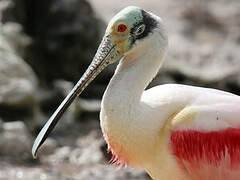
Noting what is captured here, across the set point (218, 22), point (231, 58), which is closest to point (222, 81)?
point (231, 58)

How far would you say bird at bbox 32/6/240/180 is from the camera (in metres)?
6.16

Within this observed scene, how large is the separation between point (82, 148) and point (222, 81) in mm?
3044

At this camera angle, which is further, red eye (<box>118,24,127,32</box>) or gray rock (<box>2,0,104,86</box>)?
gray rock (<box>2,0,104,86</box>)

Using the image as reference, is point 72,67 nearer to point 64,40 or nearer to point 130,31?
point 64,40

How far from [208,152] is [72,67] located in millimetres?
6093

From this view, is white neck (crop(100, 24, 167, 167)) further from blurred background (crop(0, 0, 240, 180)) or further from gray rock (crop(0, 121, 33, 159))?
gray rock (crop(0, 121, 33, 159))

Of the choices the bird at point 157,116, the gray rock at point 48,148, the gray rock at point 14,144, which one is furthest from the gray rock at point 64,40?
the bird at point 157,116

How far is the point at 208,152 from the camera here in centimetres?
637

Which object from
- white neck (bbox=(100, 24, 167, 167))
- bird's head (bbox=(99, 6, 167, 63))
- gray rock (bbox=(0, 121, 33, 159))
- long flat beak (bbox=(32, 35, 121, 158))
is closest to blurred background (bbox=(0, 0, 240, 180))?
gray rock (bbox=(0, 121, 33, 159))

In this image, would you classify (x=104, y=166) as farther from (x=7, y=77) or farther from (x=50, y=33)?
(x=50, y=33)

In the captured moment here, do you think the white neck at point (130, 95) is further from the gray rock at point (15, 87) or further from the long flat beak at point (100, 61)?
the gray rock at point (15, 87)

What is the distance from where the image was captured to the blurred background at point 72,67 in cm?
971

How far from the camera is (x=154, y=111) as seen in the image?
621 centimetres

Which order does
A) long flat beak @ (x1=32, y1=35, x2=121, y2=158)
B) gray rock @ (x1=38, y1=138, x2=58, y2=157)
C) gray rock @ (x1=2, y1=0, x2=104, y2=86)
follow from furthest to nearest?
gray rock @ (x1=2, y1=0, x2=104, y2=86)
gray rock @ (x1=38, y1=138, x2=58, y2=157)
long flat beak @ (x1=32, y1=35, x2=121, y2=158)
